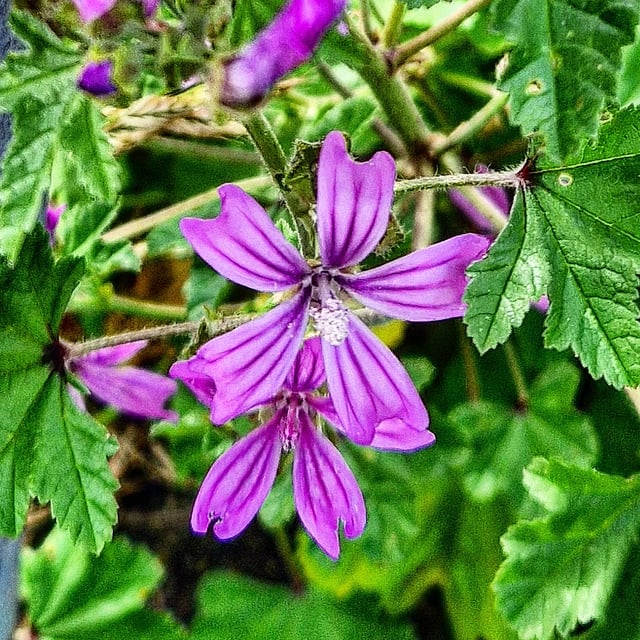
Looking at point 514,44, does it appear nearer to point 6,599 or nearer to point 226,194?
point 226,194

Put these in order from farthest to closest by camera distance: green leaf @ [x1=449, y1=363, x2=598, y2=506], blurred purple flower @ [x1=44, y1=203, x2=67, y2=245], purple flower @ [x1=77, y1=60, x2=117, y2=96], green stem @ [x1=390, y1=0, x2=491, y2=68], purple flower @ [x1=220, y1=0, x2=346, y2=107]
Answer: green leaf @ [x1=449, y1=363, x2=598, y2=506], blurred purple flower @ [x1=44, y1=203, x2=67, y2=245], green stem @ [x1=390, y1=0, x2=491, y2=68], purple flower @ [x1=77, y1=60, x2=117, y2=96], purple flower @ [x1=220, y1=0, x2=346, y2=107]

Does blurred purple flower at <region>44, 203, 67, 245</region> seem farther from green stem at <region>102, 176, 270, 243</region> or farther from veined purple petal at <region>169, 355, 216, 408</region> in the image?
veined purple petal at <region>169, 355, 216, 408</region>

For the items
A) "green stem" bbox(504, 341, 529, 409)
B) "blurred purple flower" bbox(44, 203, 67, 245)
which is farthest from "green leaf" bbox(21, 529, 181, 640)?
"green stem" bbox(504, 341, 529, 409)

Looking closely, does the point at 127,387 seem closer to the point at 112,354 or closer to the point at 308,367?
the point at 112,354

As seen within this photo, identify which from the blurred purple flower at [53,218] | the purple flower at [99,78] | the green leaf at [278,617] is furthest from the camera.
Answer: the green leaf at [278,617]

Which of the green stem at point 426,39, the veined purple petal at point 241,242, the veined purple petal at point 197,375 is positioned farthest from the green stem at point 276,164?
the green stem at point 426,39

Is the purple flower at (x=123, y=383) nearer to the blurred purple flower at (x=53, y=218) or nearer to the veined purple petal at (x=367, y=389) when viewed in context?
the blurred purple flower at (x=53, y=218)

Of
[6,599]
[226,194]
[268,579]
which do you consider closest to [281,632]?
[268,579]

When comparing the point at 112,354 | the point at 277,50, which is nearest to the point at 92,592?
the point at 112,354
